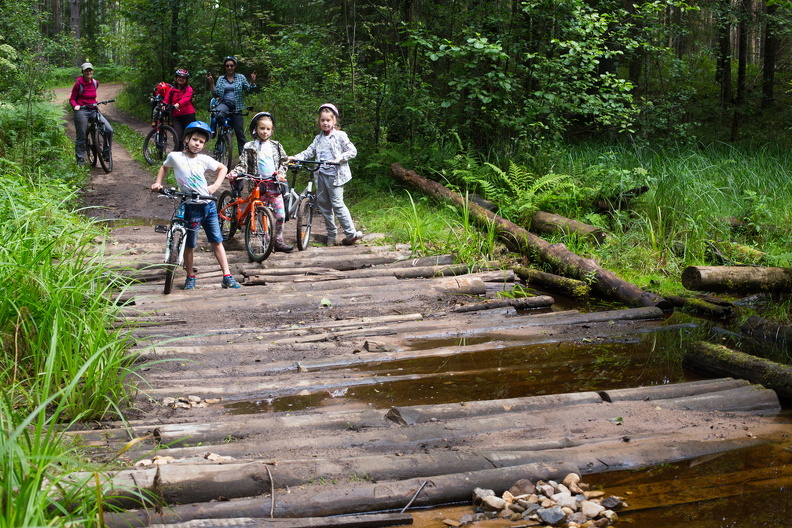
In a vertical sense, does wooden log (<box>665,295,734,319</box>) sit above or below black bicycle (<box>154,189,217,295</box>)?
below

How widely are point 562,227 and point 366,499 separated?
720cm

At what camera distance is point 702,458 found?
4293 millimetres

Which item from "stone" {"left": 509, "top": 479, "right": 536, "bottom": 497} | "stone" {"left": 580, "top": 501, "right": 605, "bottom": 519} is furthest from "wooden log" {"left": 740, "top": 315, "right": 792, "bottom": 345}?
"stone" {"left": 509, "top": 479, "right": 536, "bottom": 497}

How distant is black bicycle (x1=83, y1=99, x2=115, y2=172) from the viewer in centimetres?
1499

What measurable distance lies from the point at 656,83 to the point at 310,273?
15229mm

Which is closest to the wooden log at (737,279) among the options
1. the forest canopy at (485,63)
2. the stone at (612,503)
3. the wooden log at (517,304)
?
the wooden log at (517,304)

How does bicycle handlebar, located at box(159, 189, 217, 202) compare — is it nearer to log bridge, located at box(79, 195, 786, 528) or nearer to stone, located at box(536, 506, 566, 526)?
log bridge, located at box(79, 195, 786, 528)

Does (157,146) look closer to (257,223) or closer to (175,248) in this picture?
(257,223)

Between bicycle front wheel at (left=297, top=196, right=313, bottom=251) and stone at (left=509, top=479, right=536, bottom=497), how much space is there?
632 cm

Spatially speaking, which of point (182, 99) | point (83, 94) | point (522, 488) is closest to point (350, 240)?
point (522, 488)

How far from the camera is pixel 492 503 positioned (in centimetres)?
363

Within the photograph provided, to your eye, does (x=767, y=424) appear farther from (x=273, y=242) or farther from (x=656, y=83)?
(x=656, y=83)

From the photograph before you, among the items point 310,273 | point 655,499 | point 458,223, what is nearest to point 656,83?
point 458,223

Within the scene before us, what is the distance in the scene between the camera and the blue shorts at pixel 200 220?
7566mm
